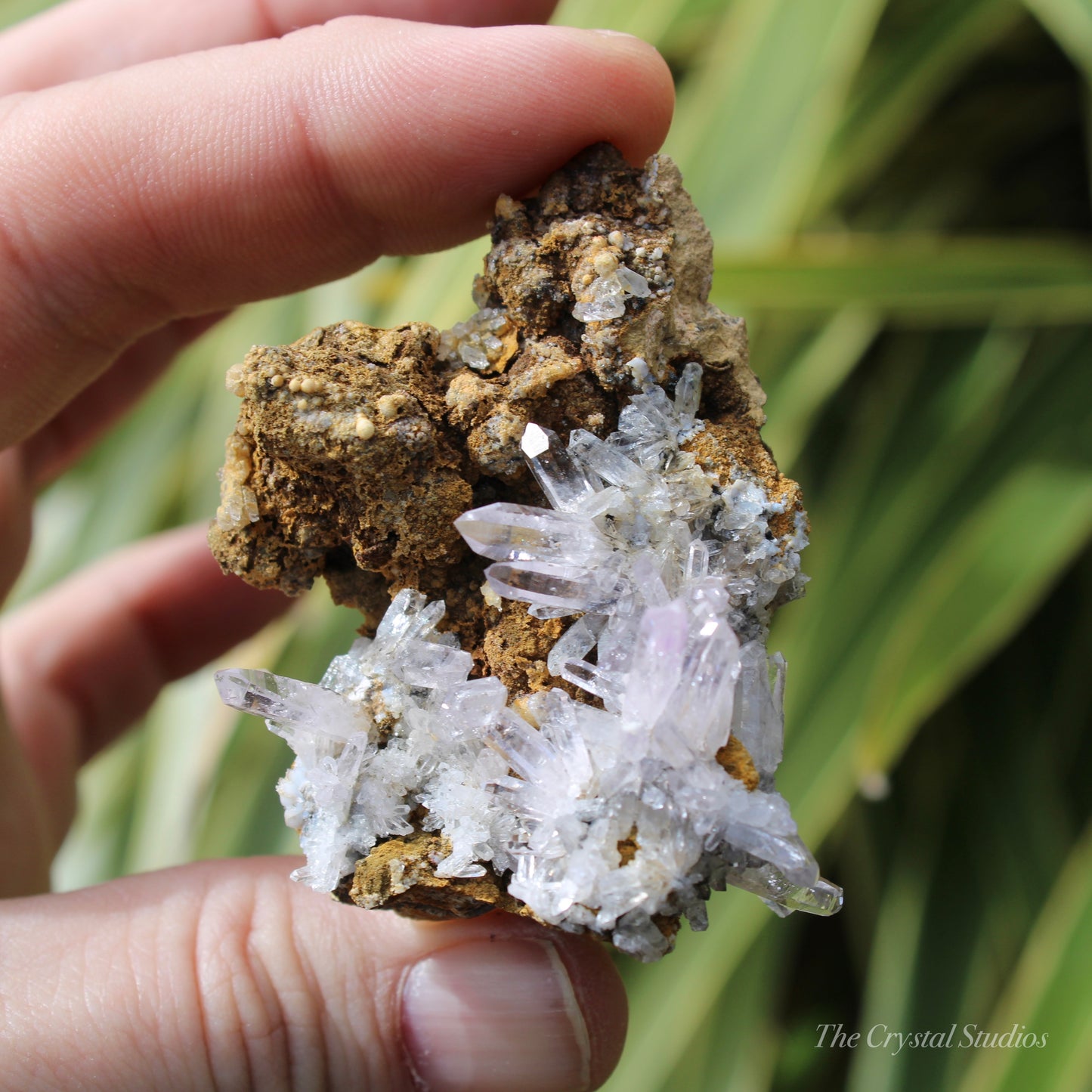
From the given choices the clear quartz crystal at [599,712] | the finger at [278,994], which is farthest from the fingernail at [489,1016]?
the clear quartz crystal at [599,712]

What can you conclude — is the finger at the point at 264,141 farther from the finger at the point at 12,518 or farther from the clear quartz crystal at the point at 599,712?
the finger at the point at 12,518

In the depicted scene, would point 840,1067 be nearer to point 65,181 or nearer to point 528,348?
point 528,348

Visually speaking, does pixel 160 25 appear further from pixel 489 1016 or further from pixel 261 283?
pixel 489 1016

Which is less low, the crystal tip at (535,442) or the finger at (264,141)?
the finger at (264,141)

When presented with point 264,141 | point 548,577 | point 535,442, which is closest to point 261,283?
point 264,141

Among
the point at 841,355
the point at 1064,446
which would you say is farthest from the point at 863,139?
the point at 1064,446
